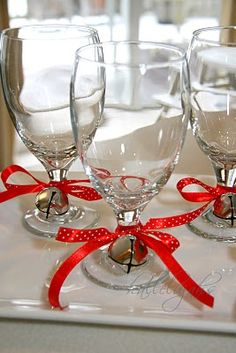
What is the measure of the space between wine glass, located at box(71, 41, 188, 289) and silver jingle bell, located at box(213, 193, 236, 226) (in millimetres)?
119

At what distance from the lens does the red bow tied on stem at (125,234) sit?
46cm

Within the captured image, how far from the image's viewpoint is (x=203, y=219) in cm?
60

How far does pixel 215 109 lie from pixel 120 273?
0.63ft

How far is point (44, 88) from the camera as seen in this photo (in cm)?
57

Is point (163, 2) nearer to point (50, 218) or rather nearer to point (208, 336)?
point (50, 218)

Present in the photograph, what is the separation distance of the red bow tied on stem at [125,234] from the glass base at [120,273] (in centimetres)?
2

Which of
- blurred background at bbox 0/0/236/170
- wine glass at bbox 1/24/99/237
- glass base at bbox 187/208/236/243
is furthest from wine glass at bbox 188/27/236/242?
blurred background at bbox 0/0/236/170

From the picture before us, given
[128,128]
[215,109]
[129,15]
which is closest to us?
[128,128]

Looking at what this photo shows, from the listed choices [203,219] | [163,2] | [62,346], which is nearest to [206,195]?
[203,219]

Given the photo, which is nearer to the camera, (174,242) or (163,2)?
(174,242)

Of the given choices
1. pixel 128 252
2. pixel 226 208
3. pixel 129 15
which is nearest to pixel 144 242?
pixel 128 252

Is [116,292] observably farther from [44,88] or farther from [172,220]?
[44,88]

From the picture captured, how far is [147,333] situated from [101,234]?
12 cm

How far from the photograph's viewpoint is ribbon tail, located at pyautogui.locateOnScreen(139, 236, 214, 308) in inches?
Result: 18.1
